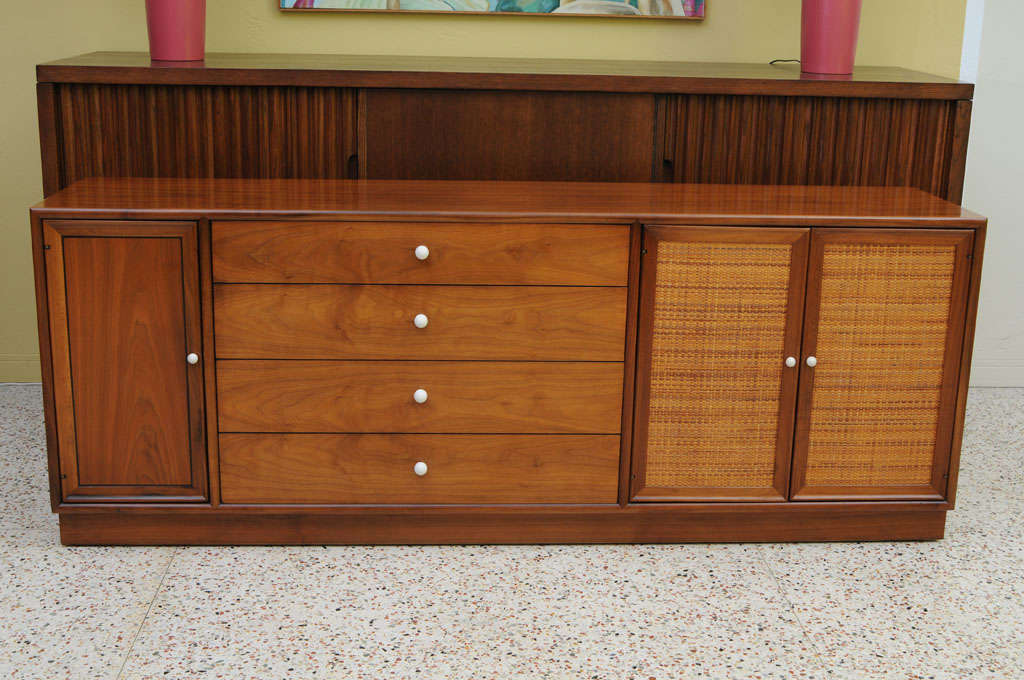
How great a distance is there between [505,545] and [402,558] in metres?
0.22

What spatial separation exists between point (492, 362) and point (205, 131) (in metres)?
0.86

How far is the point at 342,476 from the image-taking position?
7.16 feet

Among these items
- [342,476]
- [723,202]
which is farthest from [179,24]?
[723,202]

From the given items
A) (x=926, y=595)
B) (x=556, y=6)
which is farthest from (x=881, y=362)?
(x=556, y=6)

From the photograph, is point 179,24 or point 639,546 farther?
point 179,24

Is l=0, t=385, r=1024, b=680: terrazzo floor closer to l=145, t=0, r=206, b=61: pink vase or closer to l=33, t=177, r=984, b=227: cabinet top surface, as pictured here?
l=33, t=177, r=984, b=227: cabinet top surface

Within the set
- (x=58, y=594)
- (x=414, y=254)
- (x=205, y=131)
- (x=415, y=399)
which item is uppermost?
(x=205, y=131)

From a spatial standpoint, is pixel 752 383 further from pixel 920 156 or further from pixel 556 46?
pixel 556 46

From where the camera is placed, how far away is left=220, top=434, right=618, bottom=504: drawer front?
2164 mm

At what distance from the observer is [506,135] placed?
8.05 feet

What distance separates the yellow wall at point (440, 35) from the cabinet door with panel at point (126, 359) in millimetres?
1031

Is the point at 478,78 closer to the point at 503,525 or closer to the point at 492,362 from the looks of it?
the point at 492,362

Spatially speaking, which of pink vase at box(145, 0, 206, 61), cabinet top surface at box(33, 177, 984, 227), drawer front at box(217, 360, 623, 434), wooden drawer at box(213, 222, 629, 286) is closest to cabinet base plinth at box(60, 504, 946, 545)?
drawer front at box(217, 360, 623, 434)

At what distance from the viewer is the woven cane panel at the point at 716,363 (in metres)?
2.12
